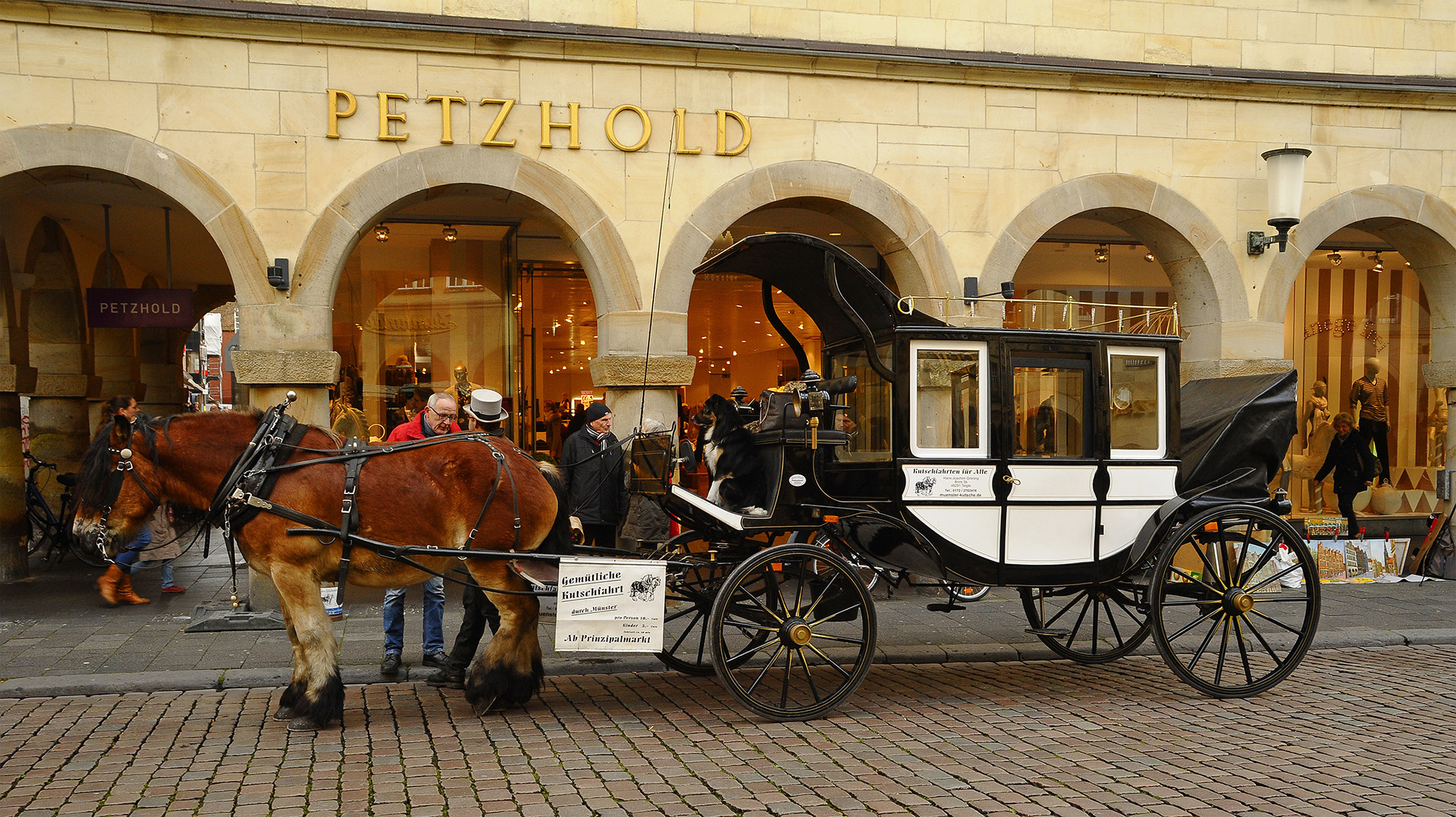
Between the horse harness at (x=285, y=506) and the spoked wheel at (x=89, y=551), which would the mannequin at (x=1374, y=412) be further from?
the spoked wheel at (x=89, y=551)

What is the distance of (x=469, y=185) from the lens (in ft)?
29.2

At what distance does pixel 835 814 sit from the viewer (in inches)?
164

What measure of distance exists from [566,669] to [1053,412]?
11.3 ft

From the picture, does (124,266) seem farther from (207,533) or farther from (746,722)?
(746,722)

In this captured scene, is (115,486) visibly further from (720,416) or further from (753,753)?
(753,753)

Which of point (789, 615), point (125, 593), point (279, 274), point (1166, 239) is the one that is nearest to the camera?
point (789, 615)

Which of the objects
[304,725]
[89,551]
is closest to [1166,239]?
[304,725]

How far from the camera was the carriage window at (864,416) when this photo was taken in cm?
605

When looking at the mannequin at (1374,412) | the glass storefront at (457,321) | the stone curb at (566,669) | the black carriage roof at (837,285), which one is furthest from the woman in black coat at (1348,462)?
the glass storefront at (457,321)

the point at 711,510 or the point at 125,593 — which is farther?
the point at 125,593

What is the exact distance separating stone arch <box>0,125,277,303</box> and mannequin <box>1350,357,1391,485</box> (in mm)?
11818

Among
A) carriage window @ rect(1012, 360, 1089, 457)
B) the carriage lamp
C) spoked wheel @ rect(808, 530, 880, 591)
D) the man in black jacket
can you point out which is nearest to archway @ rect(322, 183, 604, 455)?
the man in black jacket

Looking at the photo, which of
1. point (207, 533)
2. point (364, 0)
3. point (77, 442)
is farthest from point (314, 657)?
point (77, 442)

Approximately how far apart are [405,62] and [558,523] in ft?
15.6
